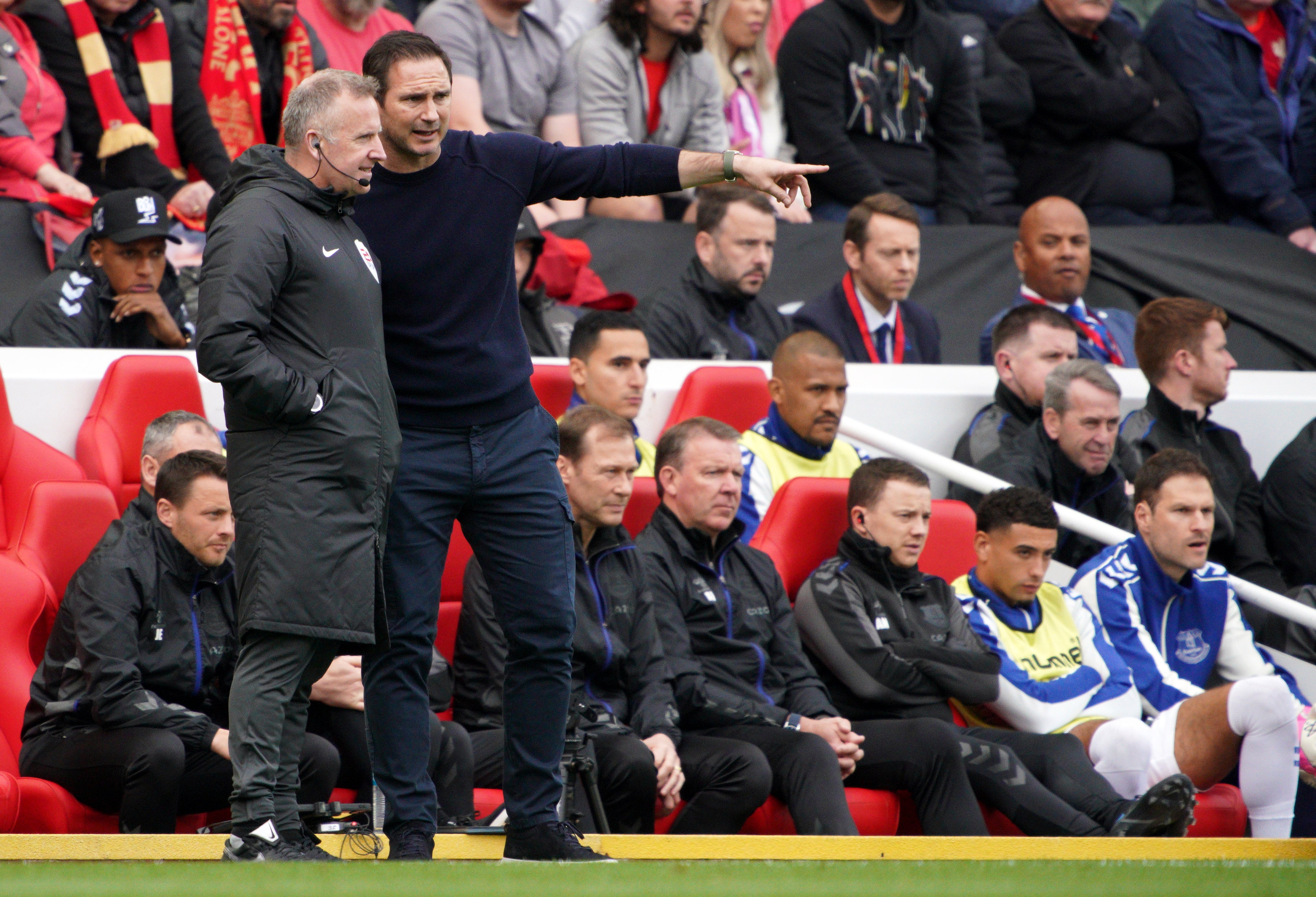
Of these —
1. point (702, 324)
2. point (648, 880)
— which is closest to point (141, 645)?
point (648, 880)

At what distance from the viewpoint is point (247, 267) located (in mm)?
3045

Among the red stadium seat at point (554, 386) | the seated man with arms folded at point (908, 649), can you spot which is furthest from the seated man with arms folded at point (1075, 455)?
the red stadium seat at point (554, 386)

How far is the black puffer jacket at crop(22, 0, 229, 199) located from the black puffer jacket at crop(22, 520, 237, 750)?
7.28 ft

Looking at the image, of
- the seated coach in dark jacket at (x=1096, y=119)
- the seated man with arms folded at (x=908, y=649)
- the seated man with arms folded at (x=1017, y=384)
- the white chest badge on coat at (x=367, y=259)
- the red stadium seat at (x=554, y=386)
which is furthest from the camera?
the seated coach in dark jacket at (x=1096, y=119)

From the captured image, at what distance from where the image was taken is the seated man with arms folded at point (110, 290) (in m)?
5.22

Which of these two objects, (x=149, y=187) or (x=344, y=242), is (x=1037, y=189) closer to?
(x=149, y=187)

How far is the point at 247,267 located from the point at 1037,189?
6.05m

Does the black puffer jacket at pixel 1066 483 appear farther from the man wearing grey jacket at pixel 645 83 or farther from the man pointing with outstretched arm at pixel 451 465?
the man pointing with outstretched arm at pixel 451 465

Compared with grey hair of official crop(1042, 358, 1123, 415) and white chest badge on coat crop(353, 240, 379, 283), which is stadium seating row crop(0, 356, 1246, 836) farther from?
white chest badge on coat crop(353, 240, 379, 283)

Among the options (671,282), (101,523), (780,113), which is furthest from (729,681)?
(780,113)

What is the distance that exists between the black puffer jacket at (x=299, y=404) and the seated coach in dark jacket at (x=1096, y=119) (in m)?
5.83

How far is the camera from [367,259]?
3248 mm

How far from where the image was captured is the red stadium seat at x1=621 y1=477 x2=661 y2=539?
5.13 metres

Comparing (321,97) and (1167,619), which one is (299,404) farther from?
(1167,619)
